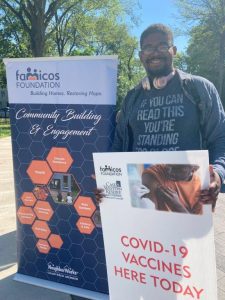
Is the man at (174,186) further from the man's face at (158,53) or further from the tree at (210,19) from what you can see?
the tree at (210,19)

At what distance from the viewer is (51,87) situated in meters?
2.73

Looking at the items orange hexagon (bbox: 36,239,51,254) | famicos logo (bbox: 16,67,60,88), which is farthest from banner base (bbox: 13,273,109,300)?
famicos logo (bbox: 16,67,60,88)

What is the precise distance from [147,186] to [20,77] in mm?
1461

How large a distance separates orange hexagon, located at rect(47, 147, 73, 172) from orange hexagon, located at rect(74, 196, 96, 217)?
0.81ft

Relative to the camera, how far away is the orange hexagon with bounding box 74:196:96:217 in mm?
2801

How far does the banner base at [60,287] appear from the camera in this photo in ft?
9.39

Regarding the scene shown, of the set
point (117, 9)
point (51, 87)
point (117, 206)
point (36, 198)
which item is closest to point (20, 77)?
point (51, 87)

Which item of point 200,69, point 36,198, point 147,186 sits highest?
point 200,69

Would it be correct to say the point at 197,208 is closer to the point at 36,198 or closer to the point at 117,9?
the point at 36,198

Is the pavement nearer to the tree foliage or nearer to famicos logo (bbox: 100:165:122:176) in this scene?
famicos logo (bbox: 100:165:122:176)

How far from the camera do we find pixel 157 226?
6.05ft

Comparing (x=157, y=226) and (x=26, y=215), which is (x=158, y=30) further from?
(x=26, y=215)

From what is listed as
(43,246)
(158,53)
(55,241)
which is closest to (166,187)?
(158,53)

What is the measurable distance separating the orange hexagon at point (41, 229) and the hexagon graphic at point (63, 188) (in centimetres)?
24
